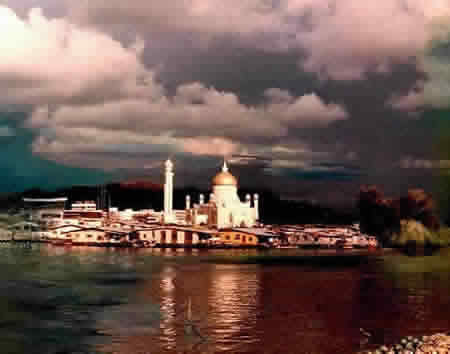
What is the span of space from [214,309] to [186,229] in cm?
5405

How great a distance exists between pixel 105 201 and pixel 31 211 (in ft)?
38.8

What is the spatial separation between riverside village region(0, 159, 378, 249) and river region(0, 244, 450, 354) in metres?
36.8

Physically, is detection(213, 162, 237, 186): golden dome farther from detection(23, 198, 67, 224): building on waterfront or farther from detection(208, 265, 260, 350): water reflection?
detection(208, 265, 260, 350): water reflection

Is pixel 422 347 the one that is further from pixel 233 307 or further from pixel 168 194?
pixel 168 194

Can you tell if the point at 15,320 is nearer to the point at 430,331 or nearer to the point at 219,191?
the point at 430,331

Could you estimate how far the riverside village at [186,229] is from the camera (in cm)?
7494

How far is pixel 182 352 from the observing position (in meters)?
14.5

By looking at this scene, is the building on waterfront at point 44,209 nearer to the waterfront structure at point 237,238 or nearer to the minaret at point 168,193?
the minaret at point 168,193

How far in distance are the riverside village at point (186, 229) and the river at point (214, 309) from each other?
36755 mm

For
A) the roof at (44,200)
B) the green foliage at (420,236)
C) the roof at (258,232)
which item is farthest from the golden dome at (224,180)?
the roof at (44,200)

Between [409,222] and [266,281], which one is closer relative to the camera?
[266,281]

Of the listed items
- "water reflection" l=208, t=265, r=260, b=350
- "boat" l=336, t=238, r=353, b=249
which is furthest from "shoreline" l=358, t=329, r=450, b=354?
"boat" l=336, t=238, r=353, b=249

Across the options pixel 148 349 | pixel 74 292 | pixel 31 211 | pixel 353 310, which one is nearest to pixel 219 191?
pixel 31 211

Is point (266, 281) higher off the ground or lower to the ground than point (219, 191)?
lower
